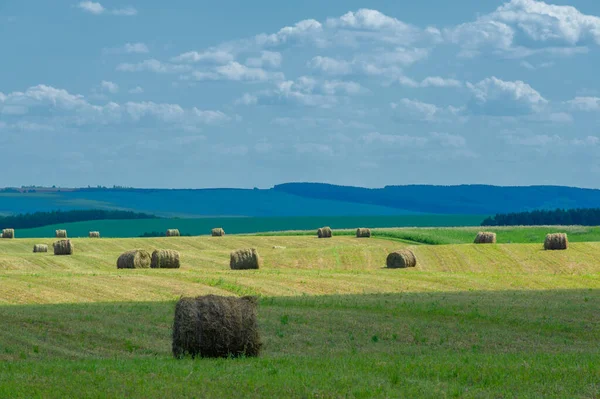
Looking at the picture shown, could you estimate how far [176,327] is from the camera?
20.1 meters

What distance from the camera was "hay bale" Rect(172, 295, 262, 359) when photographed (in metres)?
19.9

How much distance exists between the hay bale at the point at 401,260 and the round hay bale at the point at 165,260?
42.2ft

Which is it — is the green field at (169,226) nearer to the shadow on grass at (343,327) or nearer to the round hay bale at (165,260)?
the round hay bale at (165,260)

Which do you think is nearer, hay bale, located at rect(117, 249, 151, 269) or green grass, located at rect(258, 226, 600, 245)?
hay bale, located at rect(117, 249, 151, 269)

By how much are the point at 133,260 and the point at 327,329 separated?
23918 mm

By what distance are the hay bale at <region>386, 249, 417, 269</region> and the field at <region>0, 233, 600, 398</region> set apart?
2.57 feet

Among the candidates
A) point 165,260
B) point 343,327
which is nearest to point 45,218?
point 165,260

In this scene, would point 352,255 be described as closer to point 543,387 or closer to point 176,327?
point 176,327

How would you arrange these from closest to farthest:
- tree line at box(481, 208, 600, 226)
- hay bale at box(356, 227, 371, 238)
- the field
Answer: the field
hay bale at box(356, 227, 371, 238)
tree line at box(481, 208, 600, 226)

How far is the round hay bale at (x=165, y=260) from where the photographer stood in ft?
162

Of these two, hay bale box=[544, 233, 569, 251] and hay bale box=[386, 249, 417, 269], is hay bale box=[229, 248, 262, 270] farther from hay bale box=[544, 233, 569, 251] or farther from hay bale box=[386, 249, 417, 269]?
hay bale box=[544, 233, 569, 251]

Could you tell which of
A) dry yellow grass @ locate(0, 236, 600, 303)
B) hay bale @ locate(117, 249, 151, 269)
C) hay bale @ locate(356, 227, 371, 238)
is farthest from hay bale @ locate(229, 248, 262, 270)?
hay bale @ locate(356, 227, 371, 238)

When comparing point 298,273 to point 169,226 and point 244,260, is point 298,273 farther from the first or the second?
point 169,226

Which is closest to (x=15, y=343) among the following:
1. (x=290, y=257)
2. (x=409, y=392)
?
(x=409, y=392)
